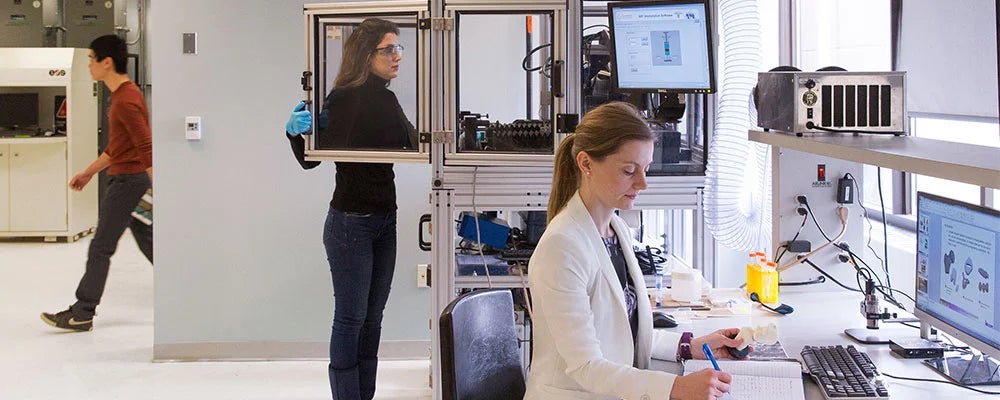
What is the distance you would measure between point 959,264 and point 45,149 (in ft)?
23.3

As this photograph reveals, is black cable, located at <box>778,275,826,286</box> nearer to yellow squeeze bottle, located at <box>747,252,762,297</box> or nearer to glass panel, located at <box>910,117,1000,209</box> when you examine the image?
yellow squeeze bottle, located at <box>747,252,762,297</box>

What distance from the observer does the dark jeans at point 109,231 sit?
200 inches

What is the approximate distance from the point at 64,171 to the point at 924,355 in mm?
6922

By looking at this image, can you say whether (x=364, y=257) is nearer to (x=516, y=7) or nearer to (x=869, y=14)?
(x=516, y=7)

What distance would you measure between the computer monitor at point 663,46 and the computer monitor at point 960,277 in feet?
3.59

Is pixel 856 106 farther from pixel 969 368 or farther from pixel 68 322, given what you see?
pixel 68 322

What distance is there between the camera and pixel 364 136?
137 inches

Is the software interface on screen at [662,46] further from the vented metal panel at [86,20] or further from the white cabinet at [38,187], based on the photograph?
the vented metal panel at [86,20]

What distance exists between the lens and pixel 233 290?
15.5ft

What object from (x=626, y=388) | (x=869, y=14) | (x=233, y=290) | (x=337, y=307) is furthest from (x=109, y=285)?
(x=626, y=388)

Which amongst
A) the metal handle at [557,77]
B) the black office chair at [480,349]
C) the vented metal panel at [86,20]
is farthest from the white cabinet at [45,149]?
the black office chair at [480,349]

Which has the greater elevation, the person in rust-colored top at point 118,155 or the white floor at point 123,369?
the person in rust-colored top at point 118,155

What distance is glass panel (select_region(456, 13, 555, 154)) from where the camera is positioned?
3475mm

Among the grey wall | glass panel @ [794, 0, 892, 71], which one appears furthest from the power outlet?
glass panel @ [794, 0, 892, 71]
